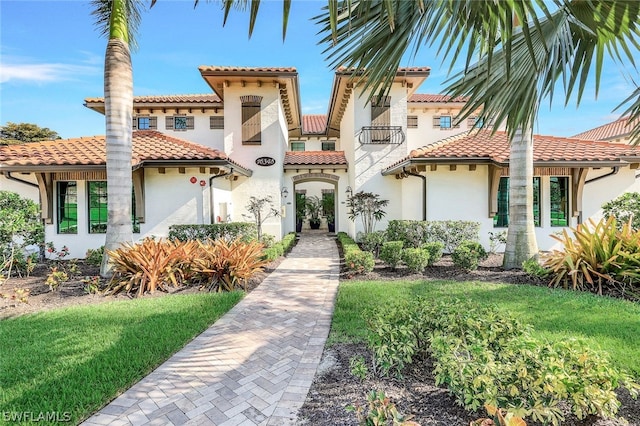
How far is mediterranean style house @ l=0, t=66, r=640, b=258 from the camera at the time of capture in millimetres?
11102

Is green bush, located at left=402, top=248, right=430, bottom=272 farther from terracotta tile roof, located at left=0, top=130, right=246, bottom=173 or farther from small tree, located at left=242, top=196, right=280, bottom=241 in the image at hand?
small tree, located at left=242, top=196, right=280, bottom=241

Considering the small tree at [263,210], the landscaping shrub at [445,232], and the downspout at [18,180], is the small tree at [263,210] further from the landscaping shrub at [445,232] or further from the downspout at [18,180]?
the downspout at [18,180]

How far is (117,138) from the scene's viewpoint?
8.07m

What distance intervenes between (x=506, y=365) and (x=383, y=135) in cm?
1353

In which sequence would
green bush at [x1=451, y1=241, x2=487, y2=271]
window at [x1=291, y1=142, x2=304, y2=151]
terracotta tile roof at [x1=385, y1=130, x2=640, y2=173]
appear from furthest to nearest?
1. window at [x1=291, y1=142, x2=304, y2=151]
2. terracotta tile roof at [x1=385, y1=130, x2=640, y2=173]
3. green bush at [x1=451, y1=241, x2=487, y2=271]

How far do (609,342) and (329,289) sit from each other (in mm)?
5079

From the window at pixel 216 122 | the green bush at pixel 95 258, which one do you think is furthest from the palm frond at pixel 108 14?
the window at pixel 216 122

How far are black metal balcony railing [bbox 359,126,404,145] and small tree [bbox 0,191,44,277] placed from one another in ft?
40.2

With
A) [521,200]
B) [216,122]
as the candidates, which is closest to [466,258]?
[521,200]

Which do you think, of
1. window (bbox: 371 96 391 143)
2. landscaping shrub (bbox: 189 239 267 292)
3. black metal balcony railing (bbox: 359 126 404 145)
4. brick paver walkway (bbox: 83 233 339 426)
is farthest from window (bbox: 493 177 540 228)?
landscaping shrub (bbox: 189 239 267 292)

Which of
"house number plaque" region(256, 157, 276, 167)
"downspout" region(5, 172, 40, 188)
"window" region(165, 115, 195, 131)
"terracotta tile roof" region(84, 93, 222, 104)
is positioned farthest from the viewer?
"window" region(165, 115, 195, 131)

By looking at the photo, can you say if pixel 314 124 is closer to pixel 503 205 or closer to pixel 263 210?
pixel 263 210

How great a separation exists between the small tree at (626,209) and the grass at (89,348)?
12.3m

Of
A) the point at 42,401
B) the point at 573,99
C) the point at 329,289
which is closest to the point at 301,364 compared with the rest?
the point at 42,401
